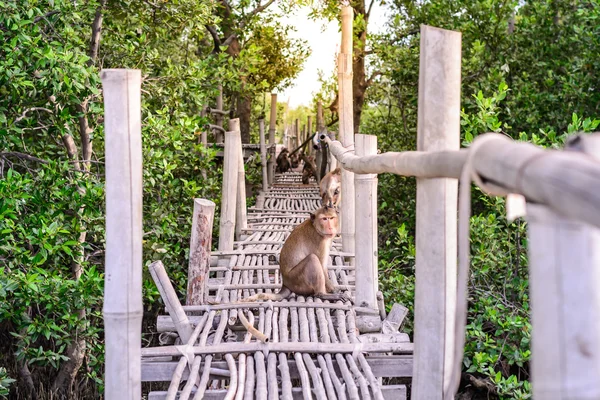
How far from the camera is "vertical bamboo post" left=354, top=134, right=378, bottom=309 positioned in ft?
15.2

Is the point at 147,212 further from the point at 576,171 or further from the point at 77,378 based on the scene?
the point at 576,171

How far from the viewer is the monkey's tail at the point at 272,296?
4954 mm

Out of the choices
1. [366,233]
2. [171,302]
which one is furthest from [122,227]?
[366,233]

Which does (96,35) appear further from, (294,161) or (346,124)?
(294,161)

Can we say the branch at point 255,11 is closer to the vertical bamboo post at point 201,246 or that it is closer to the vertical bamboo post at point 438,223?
the vertical bamboo post at point 201,246

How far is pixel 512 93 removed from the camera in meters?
9.98

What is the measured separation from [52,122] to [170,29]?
1.61 meters

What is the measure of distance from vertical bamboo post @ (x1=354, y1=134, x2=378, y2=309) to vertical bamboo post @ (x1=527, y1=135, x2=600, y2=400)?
3300 millimetres

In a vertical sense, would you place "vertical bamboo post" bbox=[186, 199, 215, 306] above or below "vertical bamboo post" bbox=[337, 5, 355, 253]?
below

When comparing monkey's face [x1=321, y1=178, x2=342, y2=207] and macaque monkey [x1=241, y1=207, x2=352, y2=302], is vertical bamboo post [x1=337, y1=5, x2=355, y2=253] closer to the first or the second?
monkey's face [x1=321, y1=178, x2=342, y2=207]

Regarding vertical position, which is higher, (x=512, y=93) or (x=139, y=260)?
(x=512, y=93)

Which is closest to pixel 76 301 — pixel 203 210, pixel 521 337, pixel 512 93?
pixel 203 210

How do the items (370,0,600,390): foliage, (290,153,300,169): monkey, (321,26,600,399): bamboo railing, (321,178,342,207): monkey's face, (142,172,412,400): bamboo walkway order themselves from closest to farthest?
1. (321,26,600,399): bamboo railing
2. (142,172,412,400): bamboo walkway
3. (370,0,600,390): foliage
4. (321,178,342,207): monkey's face
5. (290,153,300,169): monkey

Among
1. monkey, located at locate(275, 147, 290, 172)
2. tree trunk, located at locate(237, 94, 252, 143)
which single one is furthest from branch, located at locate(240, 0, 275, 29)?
monkey, located at locate(275, 147, 290, 172)
